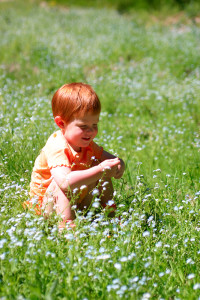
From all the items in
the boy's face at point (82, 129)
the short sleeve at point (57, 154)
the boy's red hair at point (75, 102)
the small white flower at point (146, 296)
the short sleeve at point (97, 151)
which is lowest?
the small white flower at point (146, 296)

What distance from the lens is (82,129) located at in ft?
11.8

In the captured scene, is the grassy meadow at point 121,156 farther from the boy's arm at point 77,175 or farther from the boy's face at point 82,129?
the boy's face at point 82,129

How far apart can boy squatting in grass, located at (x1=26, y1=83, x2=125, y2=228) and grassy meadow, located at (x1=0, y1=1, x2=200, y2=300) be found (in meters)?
0.16

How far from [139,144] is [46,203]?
9.15 feet

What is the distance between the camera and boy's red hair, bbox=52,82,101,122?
3537 mm

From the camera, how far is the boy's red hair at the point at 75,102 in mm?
3537

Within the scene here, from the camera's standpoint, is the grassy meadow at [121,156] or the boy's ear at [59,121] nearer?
the grassy meadow at [121,156]

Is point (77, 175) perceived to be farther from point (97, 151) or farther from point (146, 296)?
point (146, 296)

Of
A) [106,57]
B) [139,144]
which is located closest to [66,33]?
[106,57]

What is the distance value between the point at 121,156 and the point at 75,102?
2.02m

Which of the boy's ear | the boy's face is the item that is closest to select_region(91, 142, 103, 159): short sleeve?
the boy's face

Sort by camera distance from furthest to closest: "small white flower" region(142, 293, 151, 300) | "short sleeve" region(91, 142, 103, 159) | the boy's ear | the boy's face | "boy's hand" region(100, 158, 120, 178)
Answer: "short sleeve" region(91, 142, 103, 159)
the boy's ear
the boy's face
"boy's hand" region(100, 158, 120, 178)
"small white flower" region(142, 293, 151, 300)

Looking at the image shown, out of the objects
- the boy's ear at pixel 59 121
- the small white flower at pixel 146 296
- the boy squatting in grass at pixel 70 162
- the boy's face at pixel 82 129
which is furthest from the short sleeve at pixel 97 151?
the small white flower at pixel 146 296

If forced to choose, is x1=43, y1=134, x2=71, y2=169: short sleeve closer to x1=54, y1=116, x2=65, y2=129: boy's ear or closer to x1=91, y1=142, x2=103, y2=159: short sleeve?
x1=54, y1=116, x2=65, y2=129: boy's ear
